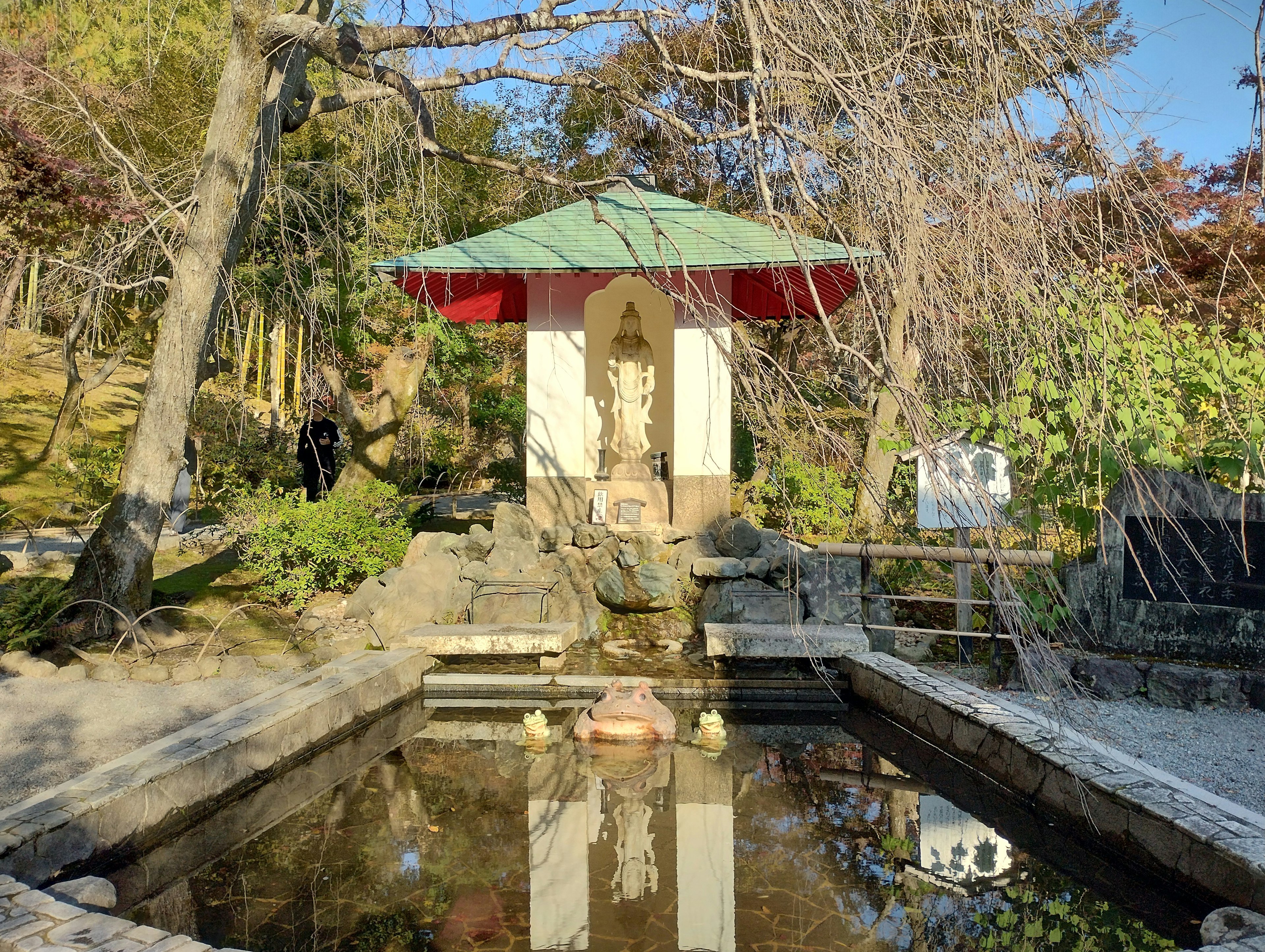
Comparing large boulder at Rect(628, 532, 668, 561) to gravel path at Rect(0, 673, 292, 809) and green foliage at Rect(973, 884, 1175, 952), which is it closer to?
gravel path at Rect(0, 673, 292, 809)

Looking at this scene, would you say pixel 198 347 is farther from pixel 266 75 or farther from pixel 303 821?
pixel 303 821

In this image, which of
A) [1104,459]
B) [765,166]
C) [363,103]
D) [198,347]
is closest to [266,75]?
[198,347]

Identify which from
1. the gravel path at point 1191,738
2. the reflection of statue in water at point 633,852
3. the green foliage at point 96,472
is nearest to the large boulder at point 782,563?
the gravel path at point 1191,738

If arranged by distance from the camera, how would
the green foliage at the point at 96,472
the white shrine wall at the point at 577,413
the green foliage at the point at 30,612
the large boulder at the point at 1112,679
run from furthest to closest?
the green foliage at the point at 96,472
the white shrine wall at the point at 577,413
the green foliage at the point at 30,612
the large boulder at the point at 1112,679

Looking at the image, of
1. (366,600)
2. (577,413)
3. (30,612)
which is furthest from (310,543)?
(577,413)

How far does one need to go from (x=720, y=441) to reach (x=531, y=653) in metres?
3.87

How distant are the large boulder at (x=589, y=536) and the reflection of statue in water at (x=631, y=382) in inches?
68.7

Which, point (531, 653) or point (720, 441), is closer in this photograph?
point (531, 653)

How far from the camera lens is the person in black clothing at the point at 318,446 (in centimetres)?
1308

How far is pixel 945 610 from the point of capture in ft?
30.3

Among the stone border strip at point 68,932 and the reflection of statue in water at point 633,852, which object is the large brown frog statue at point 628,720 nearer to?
the reflection of statue in water at point 633,852

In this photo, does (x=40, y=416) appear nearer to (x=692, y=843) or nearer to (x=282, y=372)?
(x=282, y=372)

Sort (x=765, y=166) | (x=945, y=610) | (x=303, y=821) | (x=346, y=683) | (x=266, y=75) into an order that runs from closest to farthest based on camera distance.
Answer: (x=765, y=166)
(x=303, y=821)
(x=346, y=683)
(x=266, y=75)
(x=945, y=610)

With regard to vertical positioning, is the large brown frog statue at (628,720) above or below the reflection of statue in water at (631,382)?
below
